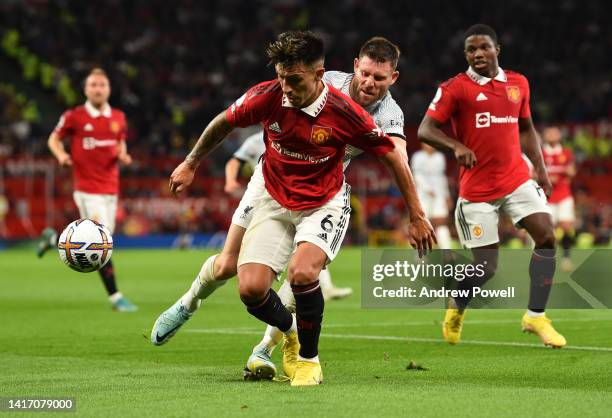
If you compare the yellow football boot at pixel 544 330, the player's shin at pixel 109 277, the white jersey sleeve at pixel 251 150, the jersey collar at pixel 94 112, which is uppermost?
the jersey collar at pixel 94 112

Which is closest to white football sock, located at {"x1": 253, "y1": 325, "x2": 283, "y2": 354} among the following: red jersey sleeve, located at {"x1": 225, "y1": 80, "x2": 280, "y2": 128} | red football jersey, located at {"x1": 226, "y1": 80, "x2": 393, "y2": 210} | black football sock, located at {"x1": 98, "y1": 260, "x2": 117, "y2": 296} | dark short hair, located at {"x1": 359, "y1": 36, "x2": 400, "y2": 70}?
red football jersey, located at {"x1": 226, "y1": 80, "x2": 393, "y2": 210}

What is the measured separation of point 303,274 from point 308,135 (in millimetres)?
793

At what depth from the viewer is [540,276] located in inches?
366

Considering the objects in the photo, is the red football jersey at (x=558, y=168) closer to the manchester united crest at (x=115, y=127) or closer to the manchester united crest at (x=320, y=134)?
the manchester united crest at (x=115, y=127)

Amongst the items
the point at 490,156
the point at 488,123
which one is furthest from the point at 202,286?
the point at 488,123

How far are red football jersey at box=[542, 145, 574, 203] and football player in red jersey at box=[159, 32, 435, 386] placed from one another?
481 inches

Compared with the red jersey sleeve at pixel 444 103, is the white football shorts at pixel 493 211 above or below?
below

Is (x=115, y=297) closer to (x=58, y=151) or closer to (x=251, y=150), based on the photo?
(x=58, y=151)

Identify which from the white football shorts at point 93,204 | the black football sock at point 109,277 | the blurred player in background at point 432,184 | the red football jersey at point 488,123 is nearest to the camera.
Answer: the red football jersey at point 488,123

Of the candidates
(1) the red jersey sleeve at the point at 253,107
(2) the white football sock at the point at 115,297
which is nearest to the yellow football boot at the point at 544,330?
(1) the red jersey sleeve at the point at 253,107

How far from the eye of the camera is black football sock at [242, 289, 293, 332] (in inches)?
274

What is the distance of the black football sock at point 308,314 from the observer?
6.77m

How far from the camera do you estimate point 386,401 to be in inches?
232

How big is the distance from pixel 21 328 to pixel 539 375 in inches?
211
